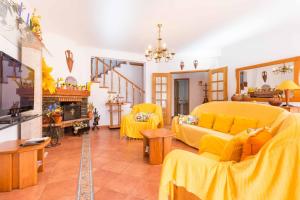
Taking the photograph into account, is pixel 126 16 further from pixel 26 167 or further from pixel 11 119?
pixel 26 167

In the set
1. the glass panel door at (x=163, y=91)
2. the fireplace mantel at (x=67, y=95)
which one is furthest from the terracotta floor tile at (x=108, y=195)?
the glass panel door at (x=163, y=91)

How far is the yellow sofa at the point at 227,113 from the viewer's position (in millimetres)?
2732

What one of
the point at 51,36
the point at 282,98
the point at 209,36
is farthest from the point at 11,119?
the point at 282,98

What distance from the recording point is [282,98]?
3.66m

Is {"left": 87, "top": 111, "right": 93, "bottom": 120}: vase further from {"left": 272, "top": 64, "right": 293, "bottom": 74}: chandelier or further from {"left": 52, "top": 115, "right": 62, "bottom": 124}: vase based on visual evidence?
{"left": 272, "top": 64, "right": 293, "bottom": 74}: chandelier

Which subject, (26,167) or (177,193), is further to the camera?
(26,167)

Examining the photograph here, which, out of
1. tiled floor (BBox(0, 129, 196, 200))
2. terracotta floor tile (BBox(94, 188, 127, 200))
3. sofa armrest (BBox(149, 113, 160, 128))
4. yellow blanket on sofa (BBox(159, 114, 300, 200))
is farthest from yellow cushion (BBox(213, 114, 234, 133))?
terracotta floor tile (BBox(94, 188, 127, 200))

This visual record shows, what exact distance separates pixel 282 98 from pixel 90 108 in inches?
202

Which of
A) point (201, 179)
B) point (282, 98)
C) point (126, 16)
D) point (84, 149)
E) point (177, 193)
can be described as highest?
point (126, 16)

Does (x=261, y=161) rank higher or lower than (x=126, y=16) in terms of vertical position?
lower

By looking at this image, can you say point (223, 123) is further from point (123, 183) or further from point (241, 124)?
point (123, 183)

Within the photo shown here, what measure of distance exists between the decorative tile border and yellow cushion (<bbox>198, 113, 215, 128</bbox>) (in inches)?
99.8

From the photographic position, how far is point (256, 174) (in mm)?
1008

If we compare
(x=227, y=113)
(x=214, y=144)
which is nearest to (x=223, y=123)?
(x=227, y=113)
